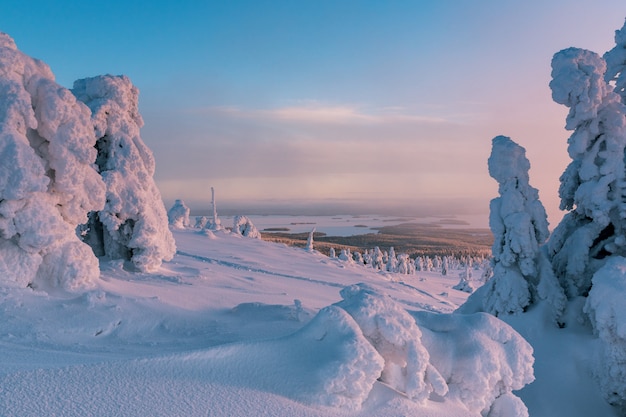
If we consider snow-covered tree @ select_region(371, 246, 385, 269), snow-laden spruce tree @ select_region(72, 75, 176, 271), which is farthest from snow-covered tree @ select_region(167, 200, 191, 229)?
snow-covered tree @ select_region(371, 246, 385, 269)

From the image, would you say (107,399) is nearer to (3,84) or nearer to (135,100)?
(3,84)

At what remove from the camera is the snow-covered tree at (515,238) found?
49.2 ft

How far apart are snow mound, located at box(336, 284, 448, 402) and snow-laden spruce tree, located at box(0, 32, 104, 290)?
24.3 feet

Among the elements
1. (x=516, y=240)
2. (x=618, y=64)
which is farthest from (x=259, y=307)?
(x=618, y=64)

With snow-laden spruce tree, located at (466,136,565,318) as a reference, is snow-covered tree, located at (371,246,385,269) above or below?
below

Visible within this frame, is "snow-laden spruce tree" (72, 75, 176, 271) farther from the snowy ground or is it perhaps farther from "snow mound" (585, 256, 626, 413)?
"snow mound" (585, 256, 626, 413)

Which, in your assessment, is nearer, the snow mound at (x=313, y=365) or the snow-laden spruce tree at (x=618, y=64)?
the snow mound at (x=313, y=365)

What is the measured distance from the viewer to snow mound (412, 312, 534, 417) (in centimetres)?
703

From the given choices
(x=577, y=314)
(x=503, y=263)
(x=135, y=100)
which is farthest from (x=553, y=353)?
(x=135, y=100)

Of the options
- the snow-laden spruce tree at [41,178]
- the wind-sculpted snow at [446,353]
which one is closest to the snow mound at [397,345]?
the wind-sculpted snow at [446,353]

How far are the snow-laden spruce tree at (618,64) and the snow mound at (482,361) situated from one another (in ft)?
41.2

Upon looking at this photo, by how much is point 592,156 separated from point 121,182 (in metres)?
15.5

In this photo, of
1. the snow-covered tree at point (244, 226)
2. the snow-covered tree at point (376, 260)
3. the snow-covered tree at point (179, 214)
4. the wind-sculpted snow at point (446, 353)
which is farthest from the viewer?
the snow-covered tree at point (376, 260)

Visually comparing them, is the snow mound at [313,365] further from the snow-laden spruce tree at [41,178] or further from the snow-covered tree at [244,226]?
the snow-covered tree at [244,226]
